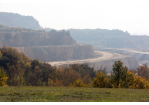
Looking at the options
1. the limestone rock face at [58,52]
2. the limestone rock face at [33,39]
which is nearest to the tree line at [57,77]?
the limestone rock face at [58,52]

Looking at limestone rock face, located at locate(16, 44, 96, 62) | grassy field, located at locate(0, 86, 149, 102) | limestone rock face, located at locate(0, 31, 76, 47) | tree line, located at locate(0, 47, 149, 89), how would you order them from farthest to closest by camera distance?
limestone rock face, located at locate(0, 31, 76, 47) → limestone rock face, located at locate(16, 44, 96, 62) → tree line, located at locate(0, 47, 149, 89) → grassy field, located at locate(0, 86, 149, 102)

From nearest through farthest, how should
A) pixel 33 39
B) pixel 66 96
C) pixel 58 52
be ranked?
pixel 66 96, pixel 58 52, pixel 33 39

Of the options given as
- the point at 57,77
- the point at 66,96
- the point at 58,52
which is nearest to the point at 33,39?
the point at 58,52

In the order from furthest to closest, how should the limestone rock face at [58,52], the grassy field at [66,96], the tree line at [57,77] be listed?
the limestone rock face at [58,52]
the tree line at [57,77]
the grassy field at [66,96]

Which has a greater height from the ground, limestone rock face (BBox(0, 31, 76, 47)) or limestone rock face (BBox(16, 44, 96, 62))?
limestone rock face (BBox(0, 31, 76, 47))

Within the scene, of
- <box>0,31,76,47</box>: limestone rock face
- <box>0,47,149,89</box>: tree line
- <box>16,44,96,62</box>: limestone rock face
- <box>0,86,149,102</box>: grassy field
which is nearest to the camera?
<box>0,86,149,102</box>: grassy field

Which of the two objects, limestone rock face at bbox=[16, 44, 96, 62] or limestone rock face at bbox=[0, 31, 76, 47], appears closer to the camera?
limestone rock face at bbox=[16, 44, 96, 62]

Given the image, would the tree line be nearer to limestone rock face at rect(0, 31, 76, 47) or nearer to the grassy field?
the grassy field

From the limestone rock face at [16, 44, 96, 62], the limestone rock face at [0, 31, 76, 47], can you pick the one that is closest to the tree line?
the limestone rock face at [16, 44, 96, 62]

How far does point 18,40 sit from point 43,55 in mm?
23900

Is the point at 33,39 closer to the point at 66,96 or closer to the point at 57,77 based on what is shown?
the point at 57,77

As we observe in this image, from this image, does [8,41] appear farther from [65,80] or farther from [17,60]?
[65,80]

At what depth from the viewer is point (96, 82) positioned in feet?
74.7

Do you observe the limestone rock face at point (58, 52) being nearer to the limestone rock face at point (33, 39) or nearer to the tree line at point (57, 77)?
the limestone rock face at point (33, 39)
